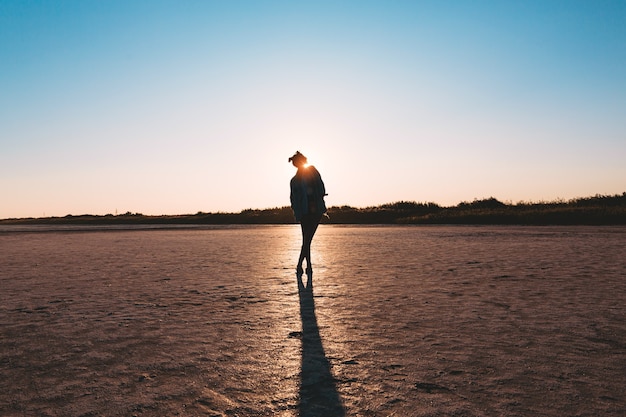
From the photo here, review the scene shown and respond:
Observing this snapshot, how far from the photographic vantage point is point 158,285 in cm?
700

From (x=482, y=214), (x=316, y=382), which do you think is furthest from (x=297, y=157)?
(x=482, y=214)

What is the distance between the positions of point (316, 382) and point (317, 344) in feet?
2.91

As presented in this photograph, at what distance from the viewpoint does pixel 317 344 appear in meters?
3.86

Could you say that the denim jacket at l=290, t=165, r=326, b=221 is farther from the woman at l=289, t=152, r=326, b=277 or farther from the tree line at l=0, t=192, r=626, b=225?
the tree line at l=0, t=192, r=626, b=225

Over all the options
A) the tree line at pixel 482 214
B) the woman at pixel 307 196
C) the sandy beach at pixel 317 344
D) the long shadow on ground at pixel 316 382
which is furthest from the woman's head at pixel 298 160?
the tree line at pixel 482 214

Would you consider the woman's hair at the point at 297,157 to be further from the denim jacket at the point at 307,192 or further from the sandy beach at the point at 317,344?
the sandy beach at the point at 317,344

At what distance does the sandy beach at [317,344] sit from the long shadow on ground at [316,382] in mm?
13

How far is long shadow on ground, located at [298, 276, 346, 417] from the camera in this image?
101 inches

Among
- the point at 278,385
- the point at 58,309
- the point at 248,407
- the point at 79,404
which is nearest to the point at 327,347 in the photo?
the point at 278,385

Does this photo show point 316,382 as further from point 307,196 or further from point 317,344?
point 307,196

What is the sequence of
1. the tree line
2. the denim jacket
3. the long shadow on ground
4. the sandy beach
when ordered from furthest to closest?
1. the tree line
2. the denim jacket
3. the sandy beach
4. the long shadow on ground

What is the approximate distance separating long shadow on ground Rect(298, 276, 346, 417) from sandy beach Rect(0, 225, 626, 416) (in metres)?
0.01

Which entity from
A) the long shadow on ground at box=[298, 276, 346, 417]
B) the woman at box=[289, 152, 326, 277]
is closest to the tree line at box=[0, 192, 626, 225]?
the woman at box=[289, 152, 326, 277]

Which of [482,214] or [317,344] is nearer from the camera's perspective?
[317,344]
